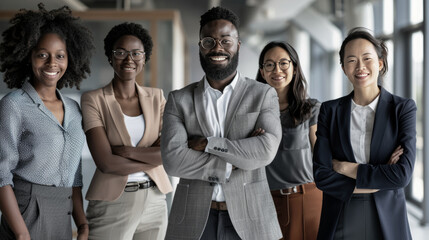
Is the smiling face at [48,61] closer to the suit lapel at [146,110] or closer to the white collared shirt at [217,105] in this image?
the suit lapel at [146,110]

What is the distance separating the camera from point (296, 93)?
9.81ft

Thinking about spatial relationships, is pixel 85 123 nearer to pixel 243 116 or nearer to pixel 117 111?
pixel 117 111

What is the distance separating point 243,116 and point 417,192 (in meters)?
5.92

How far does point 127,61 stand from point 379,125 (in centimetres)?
147

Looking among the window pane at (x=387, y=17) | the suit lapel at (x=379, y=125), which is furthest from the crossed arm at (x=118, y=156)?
the window pane at (x=387, y=17)

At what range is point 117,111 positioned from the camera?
2773 millimetres

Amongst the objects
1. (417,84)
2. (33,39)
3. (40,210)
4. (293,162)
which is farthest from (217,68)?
(417,84)

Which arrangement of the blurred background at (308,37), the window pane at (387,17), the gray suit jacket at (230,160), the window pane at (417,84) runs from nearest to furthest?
1. the gray suit jacket at (230,160)
2. the blurred background at (308,37)
3. the window pane at (417,84)
4. the window pane at (387,17)

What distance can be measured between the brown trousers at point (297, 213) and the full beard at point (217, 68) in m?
0.89

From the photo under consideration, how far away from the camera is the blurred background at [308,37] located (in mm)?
5237

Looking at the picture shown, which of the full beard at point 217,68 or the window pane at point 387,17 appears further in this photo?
the window pane at point 387,17

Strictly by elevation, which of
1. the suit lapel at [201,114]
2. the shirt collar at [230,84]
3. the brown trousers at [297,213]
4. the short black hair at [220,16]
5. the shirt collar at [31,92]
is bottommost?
the brown trousers at [297,213]

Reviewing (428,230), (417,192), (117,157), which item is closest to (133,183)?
(117,157)

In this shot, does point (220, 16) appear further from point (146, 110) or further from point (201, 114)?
point (146, 110)
